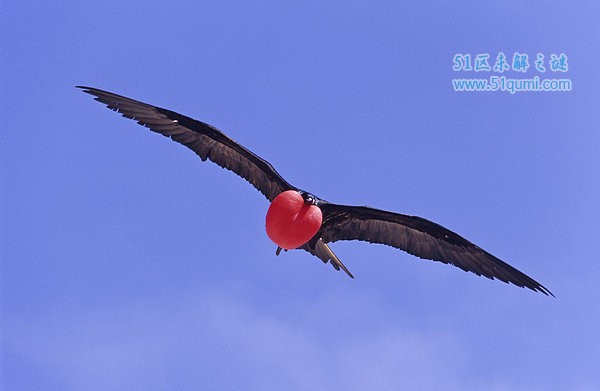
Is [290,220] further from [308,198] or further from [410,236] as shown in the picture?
[410,236]

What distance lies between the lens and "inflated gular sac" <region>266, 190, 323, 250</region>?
29.8 feet

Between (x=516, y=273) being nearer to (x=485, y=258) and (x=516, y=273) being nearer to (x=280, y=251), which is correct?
(x=485, y=258)

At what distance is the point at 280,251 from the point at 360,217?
1.48 m

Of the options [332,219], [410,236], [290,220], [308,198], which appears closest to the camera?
[290,220]

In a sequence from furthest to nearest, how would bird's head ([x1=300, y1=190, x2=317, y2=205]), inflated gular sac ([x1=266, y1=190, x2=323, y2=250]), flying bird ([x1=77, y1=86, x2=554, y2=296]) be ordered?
1. flying bird ([x1=77, y1=86, x2=554, y2=296])
2. bird's head ([x1=300, y1=190, x2=317, y2=205])
3. inflated gular sac ([x1=266, y1=190, x2=323, y2=250])

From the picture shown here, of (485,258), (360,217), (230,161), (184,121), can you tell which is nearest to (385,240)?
(360,217)

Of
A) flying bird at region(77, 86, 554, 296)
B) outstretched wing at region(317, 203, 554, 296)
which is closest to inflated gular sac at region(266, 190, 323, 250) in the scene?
flying bird at region(77, 86, 554, 296)

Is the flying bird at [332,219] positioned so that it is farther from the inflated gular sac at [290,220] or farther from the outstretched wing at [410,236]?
the inflated gular sac at [290,220]

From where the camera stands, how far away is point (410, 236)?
11.3 metres

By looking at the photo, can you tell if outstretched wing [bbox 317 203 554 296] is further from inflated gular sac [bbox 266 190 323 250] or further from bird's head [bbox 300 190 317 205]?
inflated gular sac [bbox 266 190 323 250]

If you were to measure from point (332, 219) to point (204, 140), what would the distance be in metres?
2.17

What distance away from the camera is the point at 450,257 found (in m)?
11.2

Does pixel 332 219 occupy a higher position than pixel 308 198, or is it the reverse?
pixel 332 219

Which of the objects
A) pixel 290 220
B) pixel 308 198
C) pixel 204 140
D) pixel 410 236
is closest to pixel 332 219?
pixel 410 236
